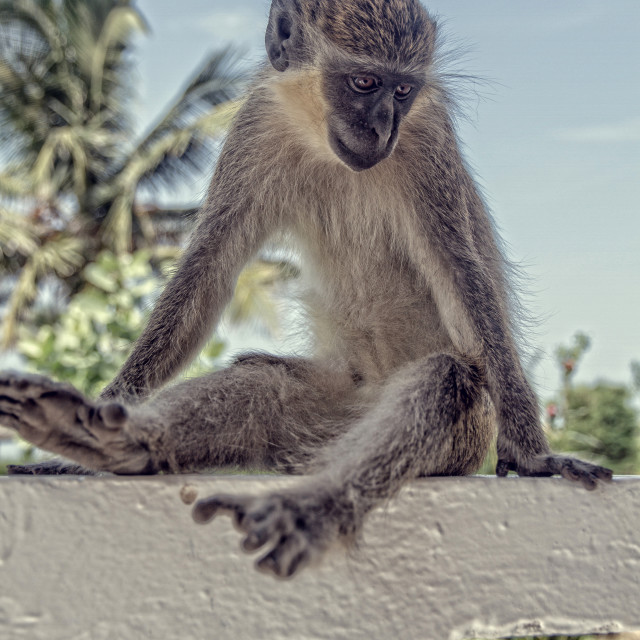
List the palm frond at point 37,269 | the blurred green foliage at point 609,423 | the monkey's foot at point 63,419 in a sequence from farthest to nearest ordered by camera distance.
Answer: the palm frond at point 37,269, the blurred green foliage at point 609,423, the monkey's foot at point 63,419

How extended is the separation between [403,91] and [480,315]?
866mm

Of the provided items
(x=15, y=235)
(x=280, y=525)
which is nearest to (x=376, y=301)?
(x=280, y=525)

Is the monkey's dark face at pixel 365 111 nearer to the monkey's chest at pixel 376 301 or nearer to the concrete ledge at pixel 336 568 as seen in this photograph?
the monkey's chest at pixel 376 301

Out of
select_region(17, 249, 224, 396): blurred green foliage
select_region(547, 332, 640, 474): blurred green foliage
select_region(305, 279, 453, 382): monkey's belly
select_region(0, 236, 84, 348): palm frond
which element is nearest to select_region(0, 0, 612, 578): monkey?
select_region(305, 279, 453, 382): monkey's belly

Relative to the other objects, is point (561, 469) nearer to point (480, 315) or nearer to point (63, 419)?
point (480, 315)

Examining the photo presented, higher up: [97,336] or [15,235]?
[97,336]

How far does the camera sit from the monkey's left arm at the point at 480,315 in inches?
102

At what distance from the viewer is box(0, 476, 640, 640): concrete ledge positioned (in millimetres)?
2135

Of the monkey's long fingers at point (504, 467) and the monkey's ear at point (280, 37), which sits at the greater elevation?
the monkey's ear at point (280, 37)

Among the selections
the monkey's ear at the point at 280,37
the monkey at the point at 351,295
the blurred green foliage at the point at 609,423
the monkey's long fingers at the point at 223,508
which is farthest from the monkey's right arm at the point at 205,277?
the blurred green foliage at the point at 609,423

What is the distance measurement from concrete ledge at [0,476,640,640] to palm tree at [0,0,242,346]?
60.7ft

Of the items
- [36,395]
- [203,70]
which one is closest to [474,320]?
[36,395]

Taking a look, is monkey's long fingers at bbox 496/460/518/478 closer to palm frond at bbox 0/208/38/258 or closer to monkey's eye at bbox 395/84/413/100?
monkey's eye at bbox 395/84/413/100

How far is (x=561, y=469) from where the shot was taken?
2486 millimetres
